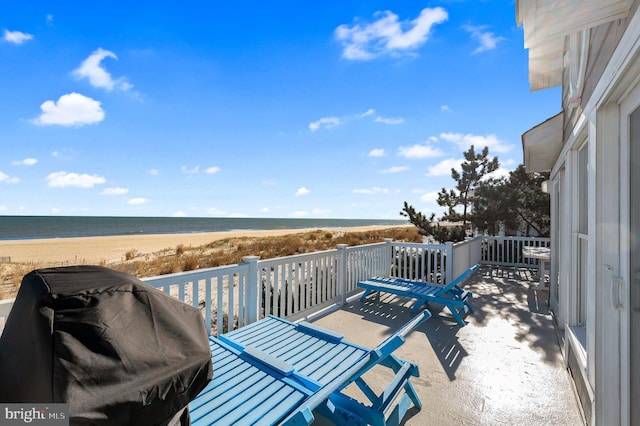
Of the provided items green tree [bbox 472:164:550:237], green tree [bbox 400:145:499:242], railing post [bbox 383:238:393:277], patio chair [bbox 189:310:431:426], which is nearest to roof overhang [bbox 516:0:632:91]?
patio chair [bbox 189:310:431:426]

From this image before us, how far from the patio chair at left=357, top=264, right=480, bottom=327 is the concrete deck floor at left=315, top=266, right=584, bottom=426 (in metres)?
0.17

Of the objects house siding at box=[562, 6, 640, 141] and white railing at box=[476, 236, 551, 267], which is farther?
white railing at box=[476, 236, 551, 267]

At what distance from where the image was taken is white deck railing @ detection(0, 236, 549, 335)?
9.13 feet

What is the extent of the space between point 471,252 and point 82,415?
24.6 ft

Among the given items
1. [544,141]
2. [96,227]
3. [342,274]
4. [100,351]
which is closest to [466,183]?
[544,141]

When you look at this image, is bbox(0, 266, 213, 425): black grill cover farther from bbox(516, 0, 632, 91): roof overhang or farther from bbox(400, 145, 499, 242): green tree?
bbox(400, 145, 499, 242): green tree

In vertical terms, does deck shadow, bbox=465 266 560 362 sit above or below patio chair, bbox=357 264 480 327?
below

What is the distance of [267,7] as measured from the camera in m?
5.07

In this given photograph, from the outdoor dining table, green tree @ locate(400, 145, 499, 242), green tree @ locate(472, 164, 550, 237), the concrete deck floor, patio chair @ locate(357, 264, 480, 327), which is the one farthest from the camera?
green tree @ locate(400, 145, 499, 242)

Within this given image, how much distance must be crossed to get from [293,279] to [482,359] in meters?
2.66

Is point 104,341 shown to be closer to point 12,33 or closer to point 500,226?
point 12,33

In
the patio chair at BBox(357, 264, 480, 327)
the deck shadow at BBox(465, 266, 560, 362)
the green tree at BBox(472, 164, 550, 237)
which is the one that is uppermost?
the green tree at BBox(472, 164, 550, 237)

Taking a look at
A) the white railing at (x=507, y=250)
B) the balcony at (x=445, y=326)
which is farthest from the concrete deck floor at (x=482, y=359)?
the white railing at (x=507, y=250)

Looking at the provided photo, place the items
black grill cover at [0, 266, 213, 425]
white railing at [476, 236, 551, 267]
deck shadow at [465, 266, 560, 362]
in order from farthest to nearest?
white railing at [476, 236, 551, 267], deck shadow at [465, 266, 560, 362], black grill cover at [0, 266, 213, 425]
